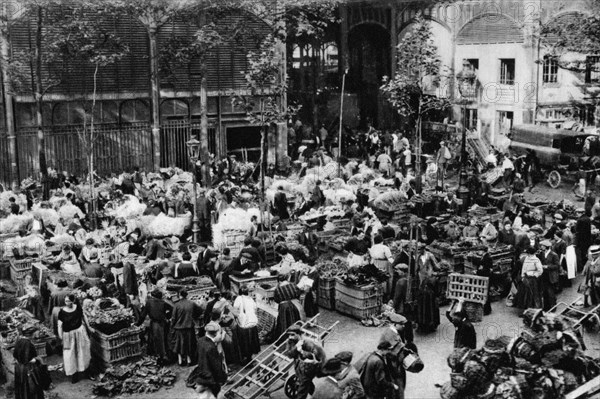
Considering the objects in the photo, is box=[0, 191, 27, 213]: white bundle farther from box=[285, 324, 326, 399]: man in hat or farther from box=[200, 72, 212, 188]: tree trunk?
box=[285, 324, 326, 399]: man in hat

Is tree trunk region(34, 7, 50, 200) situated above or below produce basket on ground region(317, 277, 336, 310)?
above

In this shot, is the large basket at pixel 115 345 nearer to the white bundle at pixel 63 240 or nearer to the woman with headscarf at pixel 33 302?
the woman with headscarf at pixel 33 302

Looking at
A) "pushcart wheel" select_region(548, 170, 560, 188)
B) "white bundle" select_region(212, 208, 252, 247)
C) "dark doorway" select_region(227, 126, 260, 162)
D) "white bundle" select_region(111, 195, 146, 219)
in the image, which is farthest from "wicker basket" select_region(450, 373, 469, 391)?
"dark doorway" select_region(227, 126, 260, 162)

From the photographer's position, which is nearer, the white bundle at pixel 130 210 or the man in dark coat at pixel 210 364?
the man in dark coat at pixel 210 364

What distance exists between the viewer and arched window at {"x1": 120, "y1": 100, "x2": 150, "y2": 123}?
34.0 metres

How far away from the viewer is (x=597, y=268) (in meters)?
17.2

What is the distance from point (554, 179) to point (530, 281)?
15.0 m

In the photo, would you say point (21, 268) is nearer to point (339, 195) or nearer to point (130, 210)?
point (130, 210)

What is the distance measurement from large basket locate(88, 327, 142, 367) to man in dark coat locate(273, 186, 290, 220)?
11224 millimetres

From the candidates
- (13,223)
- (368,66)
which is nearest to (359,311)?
(13,223)

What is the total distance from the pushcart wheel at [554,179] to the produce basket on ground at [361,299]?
16.5 meters

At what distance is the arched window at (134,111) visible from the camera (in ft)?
112

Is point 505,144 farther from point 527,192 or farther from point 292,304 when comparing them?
point 292,304

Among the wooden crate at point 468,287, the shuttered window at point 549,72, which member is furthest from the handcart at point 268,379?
the shuttered window at point 549,72
